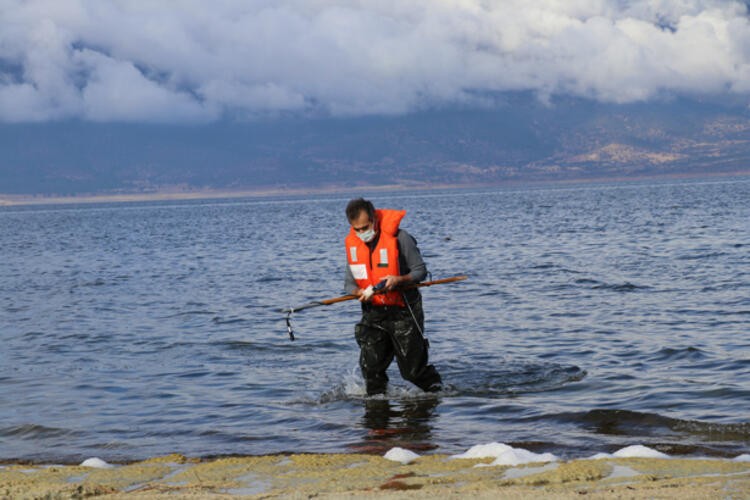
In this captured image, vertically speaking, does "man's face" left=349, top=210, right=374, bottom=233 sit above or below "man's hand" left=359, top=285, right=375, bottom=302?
above

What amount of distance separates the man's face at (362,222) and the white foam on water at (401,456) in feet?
9.08

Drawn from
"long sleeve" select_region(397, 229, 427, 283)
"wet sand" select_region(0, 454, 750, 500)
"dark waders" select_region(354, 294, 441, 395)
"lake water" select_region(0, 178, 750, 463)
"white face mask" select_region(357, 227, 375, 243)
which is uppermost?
"white face mask" select_region(357, 227, 375, 243)

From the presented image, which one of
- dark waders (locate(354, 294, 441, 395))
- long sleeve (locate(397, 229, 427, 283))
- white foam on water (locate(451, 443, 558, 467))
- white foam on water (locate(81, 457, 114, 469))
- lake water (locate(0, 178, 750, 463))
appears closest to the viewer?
white foam on water (locate(451, 443, 558, 467))

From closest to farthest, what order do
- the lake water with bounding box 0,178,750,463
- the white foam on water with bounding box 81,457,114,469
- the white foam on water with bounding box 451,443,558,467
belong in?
the white foam on water with bounding box 451,443,558,467 → the white foam on water with bounding box 81,457,114,469 → the lake water with bounding box 0,178,750,463

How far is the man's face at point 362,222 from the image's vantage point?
10.8m

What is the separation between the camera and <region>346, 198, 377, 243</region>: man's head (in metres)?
10.8

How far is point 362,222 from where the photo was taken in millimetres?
10859

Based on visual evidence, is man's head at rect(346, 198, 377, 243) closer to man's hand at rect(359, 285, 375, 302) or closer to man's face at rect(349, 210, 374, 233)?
man's face at rect(349, 210, 374, 233)

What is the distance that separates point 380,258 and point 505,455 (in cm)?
327

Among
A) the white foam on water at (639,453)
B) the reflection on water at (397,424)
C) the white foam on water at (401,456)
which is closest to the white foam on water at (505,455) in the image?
the white foam on water at (401,456)

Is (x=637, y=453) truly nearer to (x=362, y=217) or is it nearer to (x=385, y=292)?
(x=385, y=292)

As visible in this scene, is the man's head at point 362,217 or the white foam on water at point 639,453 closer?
the white foam on water at point 639,453

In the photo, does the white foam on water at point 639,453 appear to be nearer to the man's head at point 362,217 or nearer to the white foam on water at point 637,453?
the white foam on water at point 637,453

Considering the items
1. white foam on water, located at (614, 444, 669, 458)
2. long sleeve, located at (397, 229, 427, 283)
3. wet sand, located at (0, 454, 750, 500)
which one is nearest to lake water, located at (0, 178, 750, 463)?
white foam on water, located at (614, 444, 669, 458)
